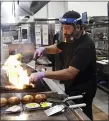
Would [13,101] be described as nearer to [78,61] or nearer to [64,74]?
[64,74]

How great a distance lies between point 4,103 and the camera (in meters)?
1.21

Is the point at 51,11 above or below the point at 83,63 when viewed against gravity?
above

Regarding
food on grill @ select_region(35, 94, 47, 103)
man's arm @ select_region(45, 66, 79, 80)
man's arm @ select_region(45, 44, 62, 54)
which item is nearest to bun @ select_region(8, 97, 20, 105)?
food on grill @ select_region(35, 94, 47, 103)

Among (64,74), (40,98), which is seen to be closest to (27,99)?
(40,98)

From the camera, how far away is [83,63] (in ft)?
4.87

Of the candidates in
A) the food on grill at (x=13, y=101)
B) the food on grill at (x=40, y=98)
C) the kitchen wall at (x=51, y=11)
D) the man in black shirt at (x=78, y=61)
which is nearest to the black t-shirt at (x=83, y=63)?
the man in black shirt at (x=78, y=61)

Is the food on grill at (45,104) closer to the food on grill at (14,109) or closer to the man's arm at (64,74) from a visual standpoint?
the food on grill at (14,109)

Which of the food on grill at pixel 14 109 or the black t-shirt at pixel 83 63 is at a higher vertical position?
the black t-shirt at pixel 83 63

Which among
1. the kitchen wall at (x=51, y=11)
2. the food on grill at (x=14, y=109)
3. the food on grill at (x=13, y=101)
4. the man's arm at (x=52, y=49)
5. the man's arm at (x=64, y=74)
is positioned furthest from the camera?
the kitchen wall at (x=51, y=11)

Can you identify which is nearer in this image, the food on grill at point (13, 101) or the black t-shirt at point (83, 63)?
the food on grill at point (13, 101)

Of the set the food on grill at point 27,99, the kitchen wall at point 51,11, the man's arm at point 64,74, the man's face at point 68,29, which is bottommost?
the food on grill at point 27,99

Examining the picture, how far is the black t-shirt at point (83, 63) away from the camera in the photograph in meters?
1.49

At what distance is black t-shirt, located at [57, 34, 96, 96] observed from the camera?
149 centimetres

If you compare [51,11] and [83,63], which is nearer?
[83,63]
